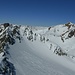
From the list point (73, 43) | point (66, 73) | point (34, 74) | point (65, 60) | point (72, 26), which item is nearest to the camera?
point (34, 74)

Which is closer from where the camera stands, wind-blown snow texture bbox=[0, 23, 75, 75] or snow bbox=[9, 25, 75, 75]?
snow bbox=[9, 25, 75, 75]

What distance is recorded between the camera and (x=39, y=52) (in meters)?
49.8

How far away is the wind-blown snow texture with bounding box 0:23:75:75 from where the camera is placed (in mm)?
33406

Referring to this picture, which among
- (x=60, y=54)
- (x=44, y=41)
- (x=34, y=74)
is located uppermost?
(x=44, y=41)

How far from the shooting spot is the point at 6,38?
42.2 metres

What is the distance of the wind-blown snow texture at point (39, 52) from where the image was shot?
33406 mm

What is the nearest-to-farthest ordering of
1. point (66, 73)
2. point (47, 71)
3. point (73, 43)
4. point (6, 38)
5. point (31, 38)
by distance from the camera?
point (47, 71), point (66, 73), point (6, 38), point (31, 38), point (73, 43)

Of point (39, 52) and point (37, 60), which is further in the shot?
point (39, 52)

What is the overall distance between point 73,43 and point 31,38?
27.7 meters

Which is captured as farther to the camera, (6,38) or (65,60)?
(65,60)

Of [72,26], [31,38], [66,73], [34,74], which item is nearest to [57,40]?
[72,26]

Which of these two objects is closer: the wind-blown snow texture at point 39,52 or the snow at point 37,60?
the snow at point 37,60

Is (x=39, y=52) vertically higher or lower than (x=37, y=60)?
higher

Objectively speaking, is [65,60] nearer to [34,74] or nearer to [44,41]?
[44,41]
